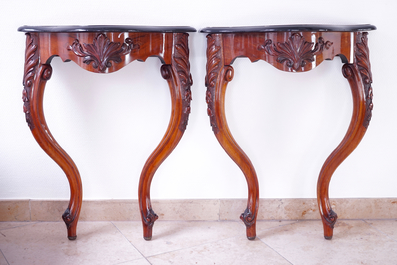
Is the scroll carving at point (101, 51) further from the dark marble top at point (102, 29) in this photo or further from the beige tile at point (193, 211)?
the beige tile at point (193, 211)

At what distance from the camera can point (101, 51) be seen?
1543 mm

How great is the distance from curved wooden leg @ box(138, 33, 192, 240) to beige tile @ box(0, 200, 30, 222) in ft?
2.19

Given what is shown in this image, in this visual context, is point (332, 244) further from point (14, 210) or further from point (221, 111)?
point (14, 210)

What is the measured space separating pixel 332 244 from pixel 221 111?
2.70ft

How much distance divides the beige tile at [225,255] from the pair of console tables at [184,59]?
0.34ft

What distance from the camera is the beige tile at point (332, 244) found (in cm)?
168

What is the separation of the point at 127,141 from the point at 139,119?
135 mm

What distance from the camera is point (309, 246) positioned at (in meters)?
1.80

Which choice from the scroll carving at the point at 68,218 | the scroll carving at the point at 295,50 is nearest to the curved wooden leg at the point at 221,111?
the scroll carving at the point at 295,50

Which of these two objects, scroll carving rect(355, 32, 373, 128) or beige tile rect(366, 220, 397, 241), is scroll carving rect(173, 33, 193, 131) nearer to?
scroll carving rect(355, 32, 373, 128)

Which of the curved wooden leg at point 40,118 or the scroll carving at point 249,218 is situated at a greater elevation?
the curved wooden leg at point 40,118

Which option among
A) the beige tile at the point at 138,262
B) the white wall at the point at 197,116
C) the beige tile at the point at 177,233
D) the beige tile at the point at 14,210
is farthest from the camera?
the beige tile at the point at 14,210

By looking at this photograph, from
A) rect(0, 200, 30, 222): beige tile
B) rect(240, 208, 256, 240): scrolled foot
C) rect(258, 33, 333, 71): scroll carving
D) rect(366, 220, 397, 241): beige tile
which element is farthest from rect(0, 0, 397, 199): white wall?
rect(258, 33, 333, 71): scroll carving

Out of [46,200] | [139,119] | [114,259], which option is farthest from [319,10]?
[46,200]
